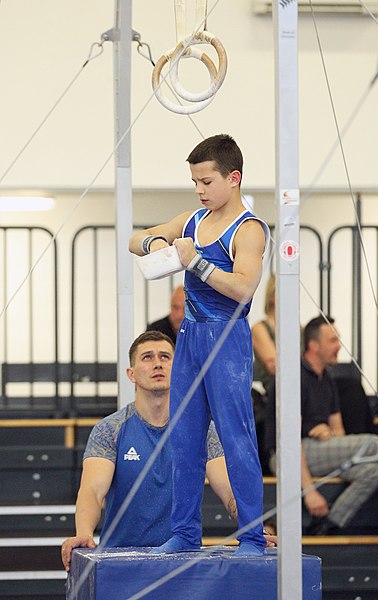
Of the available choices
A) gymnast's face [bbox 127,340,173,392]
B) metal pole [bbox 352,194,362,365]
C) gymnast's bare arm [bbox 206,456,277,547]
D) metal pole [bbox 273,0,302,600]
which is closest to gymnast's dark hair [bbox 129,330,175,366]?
gymnast's face [bbox 127,340,173,392]

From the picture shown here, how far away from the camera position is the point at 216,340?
271 cm

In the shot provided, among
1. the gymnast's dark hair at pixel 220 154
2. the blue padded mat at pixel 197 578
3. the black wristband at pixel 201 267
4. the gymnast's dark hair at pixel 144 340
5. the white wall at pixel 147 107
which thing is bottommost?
the blue padded mat at pixel 197 578

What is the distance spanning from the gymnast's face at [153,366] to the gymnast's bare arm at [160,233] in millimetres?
571

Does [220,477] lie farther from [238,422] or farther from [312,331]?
[312,331]

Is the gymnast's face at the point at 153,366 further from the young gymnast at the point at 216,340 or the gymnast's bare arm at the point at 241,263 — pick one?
the gymnast's bare arm at the point at 241,263

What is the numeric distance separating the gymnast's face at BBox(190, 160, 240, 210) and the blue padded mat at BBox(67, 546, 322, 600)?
0.79 m

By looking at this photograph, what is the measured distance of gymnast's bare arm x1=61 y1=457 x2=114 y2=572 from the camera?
316cm

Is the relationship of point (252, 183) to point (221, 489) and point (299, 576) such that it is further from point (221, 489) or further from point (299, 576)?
point (299, 576)

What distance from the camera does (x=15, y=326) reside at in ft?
21.3

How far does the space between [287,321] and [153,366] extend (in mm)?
922

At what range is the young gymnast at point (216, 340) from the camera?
8.77ft

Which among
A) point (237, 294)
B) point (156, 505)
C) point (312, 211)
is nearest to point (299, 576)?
point (237, 294)

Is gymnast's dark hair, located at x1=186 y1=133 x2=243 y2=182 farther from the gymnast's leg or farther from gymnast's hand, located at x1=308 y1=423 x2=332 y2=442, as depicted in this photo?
gymnast's hand, located at x1=308 y1=423 x2=332 y2=442

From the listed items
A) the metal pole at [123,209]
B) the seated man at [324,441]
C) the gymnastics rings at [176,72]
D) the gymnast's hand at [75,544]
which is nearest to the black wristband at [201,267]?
the gymnastics rings at [176,72]
